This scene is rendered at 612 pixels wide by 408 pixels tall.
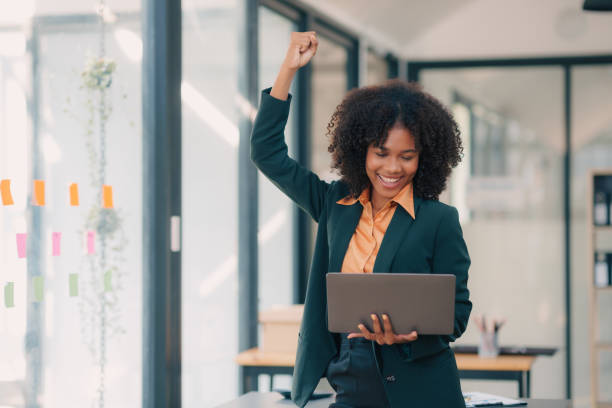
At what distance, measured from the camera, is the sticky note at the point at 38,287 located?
98.9 inches

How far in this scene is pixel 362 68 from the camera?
5.65 m

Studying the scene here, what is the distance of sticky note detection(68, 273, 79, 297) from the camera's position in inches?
106

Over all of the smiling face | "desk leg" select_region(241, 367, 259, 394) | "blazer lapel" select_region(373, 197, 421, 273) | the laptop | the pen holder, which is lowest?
"desk leg" select_region(241, 367, 259, 394)

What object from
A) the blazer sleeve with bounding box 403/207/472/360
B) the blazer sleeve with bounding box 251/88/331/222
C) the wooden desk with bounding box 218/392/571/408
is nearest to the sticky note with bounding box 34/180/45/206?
the wooden desk with bounding box 218/392/571/408

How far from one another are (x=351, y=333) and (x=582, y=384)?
470 cm

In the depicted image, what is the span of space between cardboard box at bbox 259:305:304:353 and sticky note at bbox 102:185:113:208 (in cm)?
113

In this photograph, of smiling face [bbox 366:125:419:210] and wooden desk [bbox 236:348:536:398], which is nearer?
smiling face [bbox 366:125:419:210]

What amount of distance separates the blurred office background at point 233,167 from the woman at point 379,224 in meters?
0.99

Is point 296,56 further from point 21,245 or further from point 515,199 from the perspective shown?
point 515,199

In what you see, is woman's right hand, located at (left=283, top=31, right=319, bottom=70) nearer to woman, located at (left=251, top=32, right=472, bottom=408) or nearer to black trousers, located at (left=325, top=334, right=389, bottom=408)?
woman, located at (left=251, top=32, right=472, bottom=408)

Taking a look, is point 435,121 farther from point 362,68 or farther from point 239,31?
point 362,68

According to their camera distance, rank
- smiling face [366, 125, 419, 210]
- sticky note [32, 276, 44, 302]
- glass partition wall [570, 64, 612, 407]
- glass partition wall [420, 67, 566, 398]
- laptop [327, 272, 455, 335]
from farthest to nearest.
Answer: glass partition wall [420, 67, 566, 398], glass partition wall [570, 64, 612, 407], sticky note [32, 276, 44, 302], smiling face [366, 125, 419, 210], laptop [327, 272, 455, 335]

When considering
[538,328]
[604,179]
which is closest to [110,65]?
[604,179]

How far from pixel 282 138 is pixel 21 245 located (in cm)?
100
